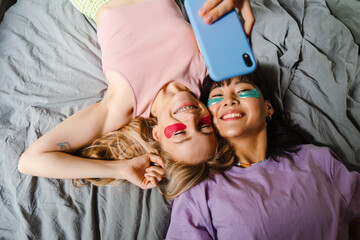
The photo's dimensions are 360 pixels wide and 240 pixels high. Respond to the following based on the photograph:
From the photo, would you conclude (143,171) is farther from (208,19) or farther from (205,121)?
(208,19)

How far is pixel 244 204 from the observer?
1.08 m

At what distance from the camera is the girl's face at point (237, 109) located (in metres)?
1.17

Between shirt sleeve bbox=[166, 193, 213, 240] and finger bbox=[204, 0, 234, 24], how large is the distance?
87cm

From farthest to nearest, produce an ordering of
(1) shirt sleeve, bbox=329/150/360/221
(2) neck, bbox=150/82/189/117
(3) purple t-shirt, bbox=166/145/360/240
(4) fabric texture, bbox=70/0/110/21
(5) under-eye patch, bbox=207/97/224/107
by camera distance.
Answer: (4) fabric texture, bbox=70/0/110/21, (2) neck, bbox=150/82/189/117, (5) under-eye patch, bbox=207/97/224/107, (1) shirt sleeve, bbox=329/150/360/221, (3) purple t-shirt, bbox=166/145/360/240

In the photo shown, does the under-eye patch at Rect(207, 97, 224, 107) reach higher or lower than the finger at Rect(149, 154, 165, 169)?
higher

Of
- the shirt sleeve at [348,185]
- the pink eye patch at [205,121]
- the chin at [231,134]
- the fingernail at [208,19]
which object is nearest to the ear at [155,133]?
the pink eye patch at [205,121]

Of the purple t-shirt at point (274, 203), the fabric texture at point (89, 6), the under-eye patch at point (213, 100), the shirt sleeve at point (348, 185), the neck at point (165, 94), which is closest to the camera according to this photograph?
the purple t-shirt at point (274, 203)

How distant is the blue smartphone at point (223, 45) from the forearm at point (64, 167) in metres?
0.69

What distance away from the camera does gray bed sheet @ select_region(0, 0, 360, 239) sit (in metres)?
1.11

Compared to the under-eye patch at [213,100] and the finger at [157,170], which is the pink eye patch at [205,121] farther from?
the finger at [157,170]

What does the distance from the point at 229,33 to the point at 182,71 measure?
36 cm

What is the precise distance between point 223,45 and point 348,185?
0.91 metres

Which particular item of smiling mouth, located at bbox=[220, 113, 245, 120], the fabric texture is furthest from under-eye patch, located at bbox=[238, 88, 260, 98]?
the fabric texture

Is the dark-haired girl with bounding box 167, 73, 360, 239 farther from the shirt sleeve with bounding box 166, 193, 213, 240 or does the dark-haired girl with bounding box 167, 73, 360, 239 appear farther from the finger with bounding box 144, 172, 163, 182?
the finger with bounding box 144, 172, 163, 182
